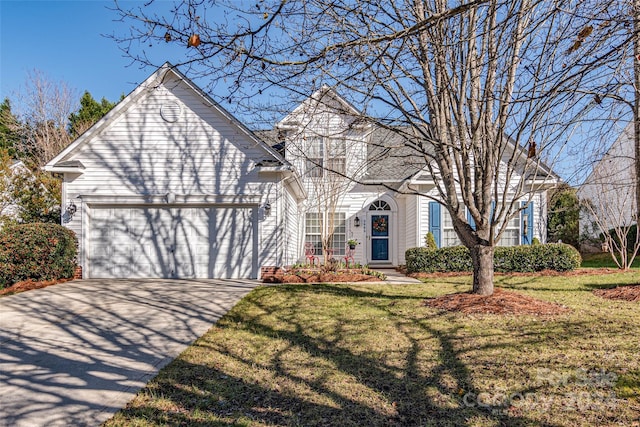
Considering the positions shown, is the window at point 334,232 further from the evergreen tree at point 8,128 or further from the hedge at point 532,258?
the evergreen tree at point 8,128

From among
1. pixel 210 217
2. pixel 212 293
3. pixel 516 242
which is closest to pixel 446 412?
pixel 212 293

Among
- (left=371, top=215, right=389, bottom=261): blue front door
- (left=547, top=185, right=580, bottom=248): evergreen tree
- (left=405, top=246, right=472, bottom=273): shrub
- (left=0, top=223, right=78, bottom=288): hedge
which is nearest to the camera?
(left=0, top=223, right=78, bottom=288): hedge

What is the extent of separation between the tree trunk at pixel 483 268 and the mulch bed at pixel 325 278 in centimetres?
409

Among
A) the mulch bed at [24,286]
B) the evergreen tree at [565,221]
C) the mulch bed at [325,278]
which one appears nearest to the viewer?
the mulch bed at [24,286]

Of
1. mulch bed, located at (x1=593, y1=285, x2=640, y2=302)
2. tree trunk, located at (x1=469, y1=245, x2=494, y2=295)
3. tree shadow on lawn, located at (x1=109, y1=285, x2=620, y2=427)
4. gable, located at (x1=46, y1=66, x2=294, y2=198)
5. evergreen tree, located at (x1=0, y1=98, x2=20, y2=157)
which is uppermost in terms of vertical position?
evergreen tree, located at (x1=0, y1=98, x2=20, y2=157)

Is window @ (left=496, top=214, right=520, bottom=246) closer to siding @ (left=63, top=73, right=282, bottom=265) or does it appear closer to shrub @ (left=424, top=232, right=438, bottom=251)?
shrub @ (left=424, top=232, right=438, bottom=251)

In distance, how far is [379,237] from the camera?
16.4 meters

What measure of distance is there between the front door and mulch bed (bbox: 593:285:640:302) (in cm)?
866

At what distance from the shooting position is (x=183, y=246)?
11.7 meters

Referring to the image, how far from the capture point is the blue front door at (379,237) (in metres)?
16.4

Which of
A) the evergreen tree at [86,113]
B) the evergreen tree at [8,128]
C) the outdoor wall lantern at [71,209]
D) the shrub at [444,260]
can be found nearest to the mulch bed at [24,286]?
the outdoor wall lantern at [71,209]

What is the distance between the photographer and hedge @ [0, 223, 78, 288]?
995 centimetres

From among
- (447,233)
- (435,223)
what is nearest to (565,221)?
(447,233)

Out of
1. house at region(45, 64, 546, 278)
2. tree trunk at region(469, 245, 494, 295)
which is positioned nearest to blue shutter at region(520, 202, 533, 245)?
house at region(45, 64, 546, 278)
